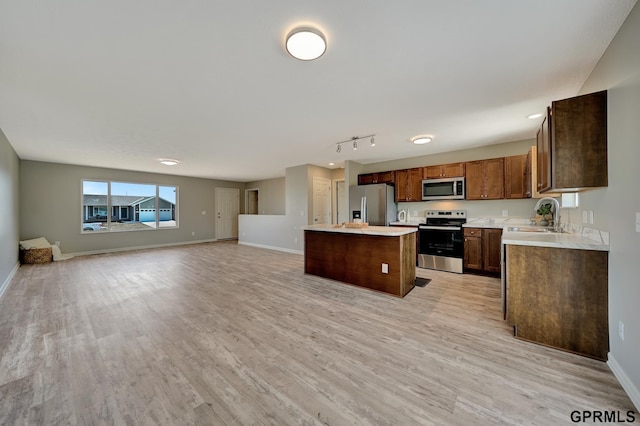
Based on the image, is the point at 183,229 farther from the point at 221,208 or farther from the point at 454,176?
the point at 454,176

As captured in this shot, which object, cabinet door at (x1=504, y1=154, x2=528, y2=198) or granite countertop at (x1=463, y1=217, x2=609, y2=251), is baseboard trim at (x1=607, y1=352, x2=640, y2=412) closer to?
granite countertop at (x1=463, y1=217, x2=609, y2=251)

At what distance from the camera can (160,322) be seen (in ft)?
8.35

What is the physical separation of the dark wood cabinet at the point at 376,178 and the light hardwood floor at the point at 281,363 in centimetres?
289

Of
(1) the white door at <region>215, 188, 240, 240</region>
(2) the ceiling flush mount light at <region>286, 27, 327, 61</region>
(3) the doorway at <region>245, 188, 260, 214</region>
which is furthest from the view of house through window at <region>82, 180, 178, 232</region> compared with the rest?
(2) the ceiling flush mount light at <region>286, 27, 327, 61</region>

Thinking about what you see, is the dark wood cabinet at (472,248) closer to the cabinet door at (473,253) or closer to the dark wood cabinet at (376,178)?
the cabinet door at (473,253)

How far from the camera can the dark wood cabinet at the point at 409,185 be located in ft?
17.0

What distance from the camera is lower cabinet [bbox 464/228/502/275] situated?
4098 millimetres

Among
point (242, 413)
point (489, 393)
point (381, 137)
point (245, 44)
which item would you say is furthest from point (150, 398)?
point (381, 137)

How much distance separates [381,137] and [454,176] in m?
1.86

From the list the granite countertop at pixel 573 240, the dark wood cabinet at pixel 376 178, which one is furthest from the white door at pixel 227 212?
the granite countertop at pixel 573 240

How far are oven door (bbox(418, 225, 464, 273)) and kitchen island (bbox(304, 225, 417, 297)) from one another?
3.90 ft

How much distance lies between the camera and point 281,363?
1.87 m

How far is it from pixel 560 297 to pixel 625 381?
59 cm

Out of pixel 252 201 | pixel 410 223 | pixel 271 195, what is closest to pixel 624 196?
pixel 410 223
